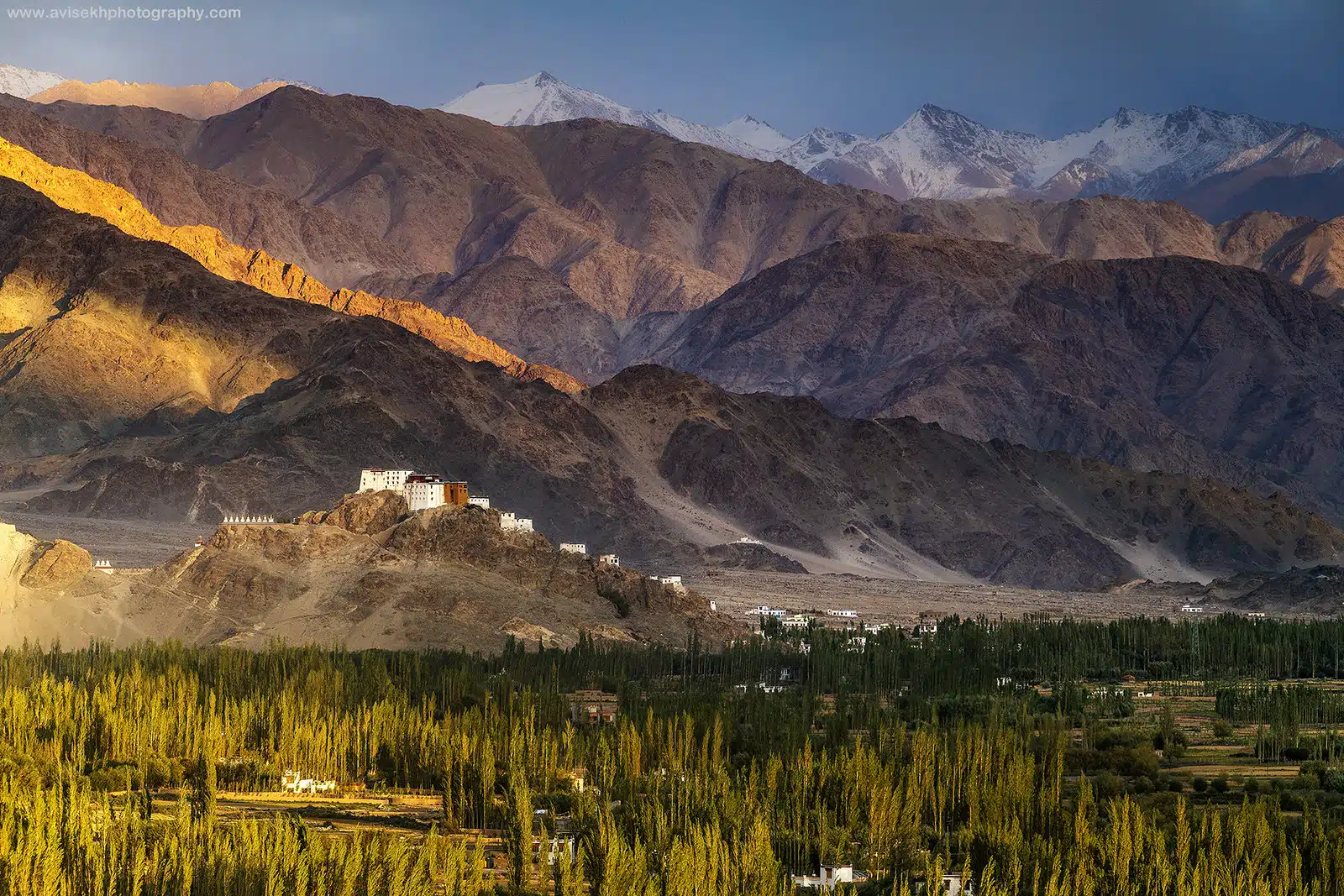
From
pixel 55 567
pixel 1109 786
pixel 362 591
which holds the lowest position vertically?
pixel 1109 786

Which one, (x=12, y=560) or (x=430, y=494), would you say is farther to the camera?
(x=430, y=494)

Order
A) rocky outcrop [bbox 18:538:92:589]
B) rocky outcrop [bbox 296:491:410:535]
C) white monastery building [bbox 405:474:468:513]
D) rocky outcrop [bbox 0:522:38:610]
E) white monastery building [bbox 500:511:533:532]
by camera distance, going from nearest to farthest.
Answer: rocky outcrop [bbox 0:522:38:610] < rocky outcrop [bbox 18:538:92:589] < rocky outcrop [bbox 296:491:410:535] < white monastery building [bbox 500:511:533:532] < white monastery building [bbox 405:474:468:513]

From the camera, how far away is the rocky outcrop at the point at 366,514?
154m

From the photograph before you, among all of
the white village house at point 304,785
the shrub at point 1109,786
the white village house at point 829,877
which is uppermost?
the shrub at point 1109,786

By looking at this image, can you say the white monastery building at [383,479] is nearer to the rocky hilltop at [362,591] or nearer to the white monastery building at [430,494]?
the white monastery building at [430,494]

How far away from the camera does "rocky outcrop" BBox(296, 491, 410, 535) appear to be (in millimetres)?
154125

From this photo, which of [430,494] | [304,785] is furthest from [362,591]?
[304,785]

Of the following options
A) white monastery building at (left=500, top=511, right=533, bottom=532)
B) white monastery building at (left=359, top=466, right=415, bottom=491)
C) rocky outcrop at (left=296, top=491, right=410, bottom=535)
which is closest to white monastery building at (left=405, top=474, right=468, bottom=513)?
rocky outcrop at (left=296, top=491, right=410, bottom=535)

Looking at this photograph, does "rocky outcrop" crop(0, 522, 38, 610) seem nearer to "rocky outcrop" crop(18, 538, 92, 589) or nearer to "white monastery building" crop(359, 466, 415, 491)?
"rocky outcrop" crop(18, 538, 92, 589)

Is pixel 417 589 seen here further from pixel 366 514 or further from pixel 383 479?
pixel 383 479

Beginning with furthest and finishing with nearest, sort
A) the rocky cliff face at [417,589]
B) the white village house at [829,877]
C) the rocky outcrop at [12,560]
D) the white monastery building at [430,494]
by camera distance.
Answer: the white monastery building at [430,494] < the rocky cliff face at [417,589] < the rocky outcrop at [12,560] < the white village house at [829,877]

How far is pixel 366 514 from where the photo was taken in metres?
155

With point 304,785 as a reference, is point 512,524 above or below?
above

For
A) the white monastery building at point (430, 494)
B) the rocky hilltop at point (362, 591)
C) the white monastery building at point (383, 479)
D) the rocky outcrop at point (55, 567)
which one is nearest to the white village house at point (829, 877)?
the rocky hilltop at point (362, 591)
